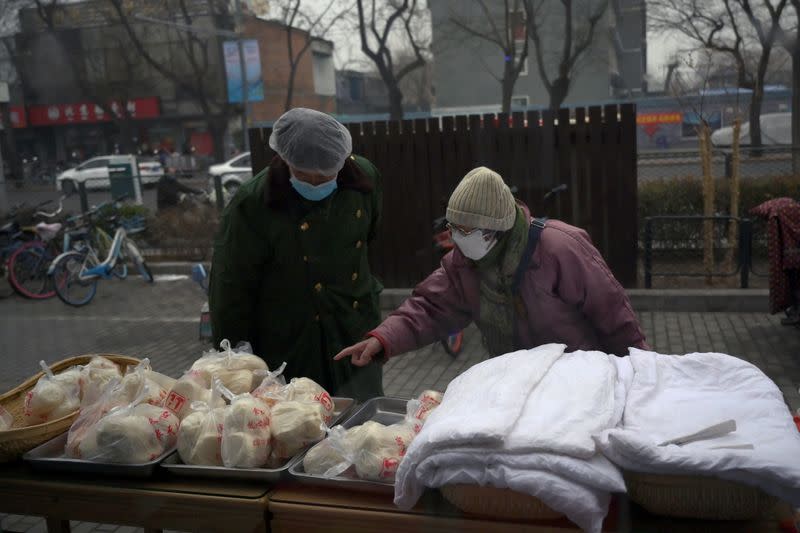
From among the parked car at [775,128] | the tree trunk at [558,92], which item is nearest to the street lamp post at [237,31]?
the tree trunk at [558,92]

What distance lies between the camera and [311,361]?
3.43 metres

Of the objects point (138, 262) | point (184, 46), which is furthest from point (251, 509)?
point (184, 46)

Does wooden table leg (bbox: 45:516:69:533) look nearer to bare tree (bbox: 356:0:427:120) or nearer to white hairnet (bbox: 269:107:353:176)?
white hairnet (bbox: 269:107:353:176)

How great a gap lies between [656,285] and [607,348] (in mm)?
6692

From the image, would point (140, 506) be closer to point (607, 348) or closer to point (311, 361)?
point (311, 361)

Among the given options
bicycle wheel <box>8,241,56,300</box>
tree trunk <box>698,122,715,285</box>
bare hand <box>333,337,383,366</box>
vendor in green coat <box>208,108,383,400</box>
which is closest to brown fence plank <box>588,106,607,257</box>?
tree trunk <box>698,122,715,285</box>

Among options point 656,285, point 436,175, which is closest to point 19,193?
point 436,175

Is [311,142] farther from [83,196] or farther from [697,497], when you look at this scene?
[83,196]

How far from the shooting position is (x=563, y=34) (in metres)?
20.2

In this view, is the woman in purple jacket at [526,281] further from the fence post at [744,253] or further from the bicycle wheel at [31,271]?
the bicycle wheel at [31,271]

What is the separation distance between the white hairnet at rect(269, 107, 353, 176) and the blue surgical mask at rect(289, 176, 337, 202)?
0.14 m

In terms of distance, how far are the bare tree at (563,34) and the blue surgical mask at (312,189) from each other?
1623 cm

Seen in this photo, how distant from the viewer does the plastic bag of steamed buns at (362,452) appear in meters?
2.02

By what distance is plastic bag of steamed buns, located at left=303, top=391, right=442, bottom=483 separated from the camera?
202 centimetres
